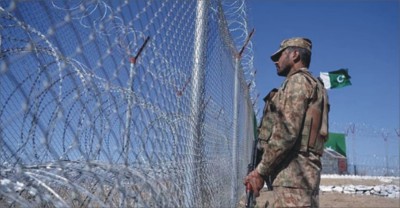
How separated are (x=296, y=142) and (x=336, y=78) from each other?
365 inches

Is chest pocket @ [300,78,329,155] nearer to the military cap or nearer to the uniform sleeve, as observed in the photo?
the uniform sleeve

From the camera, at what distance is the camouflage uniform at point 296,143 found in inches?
97.7

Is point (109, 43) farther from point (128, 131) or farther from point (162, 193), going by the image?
point (162, 193)

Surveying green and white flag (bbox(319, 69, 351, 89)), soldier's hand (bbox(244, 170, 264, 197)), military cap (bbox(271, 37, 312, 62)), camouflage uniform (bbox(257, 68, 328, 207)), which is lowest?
soldier's hand (bbox(244, 170, 264, 197))

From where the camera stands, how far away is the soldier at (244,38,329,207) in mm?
2482

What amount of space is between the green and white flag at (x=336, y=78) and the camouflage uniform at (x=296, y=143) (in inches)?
349

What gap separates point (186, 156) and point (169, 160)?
227 millimetres

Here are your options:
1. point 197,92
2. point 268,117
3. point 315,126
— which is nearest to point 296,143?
point 315,126

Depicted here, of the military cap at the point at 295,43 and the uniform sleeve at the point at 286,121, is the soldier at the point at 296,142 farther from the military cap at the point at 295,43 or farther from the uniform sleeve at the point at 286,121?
the military cap at the point at 295,43

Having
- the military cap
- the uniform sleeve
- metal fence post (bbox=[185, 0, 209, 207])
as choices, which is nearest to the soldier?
the uniform sleeve

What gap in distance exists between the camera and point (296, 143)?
8.36 feet

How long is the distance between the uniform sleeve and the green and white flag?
8880 mm

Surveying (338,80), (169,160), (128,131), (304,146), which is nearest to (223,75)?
(304,146)

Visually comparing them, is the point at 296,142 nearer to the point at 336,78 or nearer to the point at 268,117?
the point at 268,117
